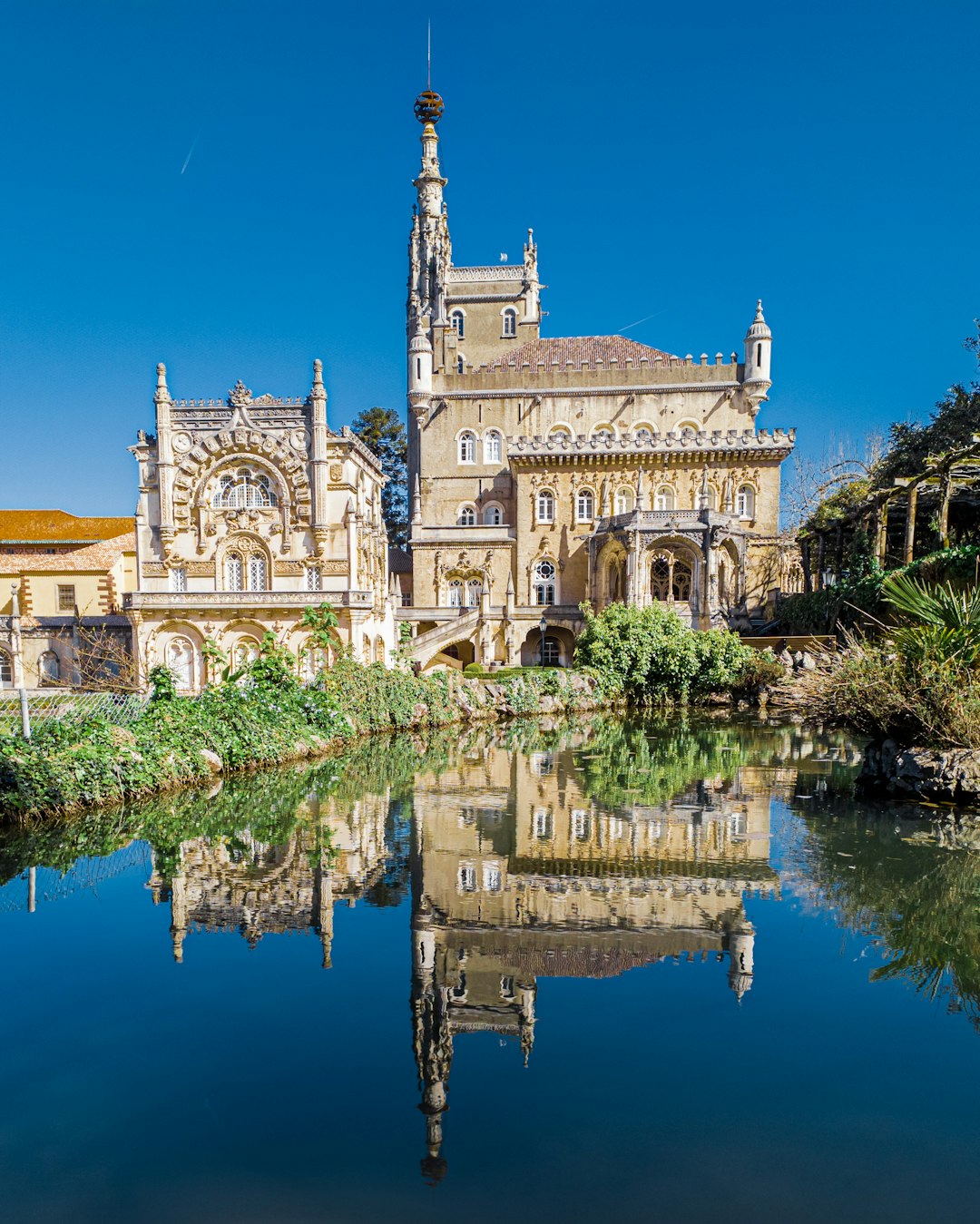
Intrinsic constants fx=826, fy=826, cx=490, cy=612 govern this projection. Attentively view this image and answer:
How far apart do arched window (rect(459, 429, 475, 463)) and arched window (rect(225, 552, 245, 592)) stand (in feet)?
41.1

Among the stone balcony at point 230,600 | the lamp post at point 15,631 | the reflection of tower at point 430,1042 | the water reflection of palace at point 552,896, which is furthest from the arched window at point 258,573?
the reflection of tower at point 430,1042

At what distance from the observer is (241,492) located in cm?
2784

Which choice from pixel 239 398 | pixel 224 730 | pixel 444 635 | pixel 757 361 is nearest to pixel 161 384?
pixel 239 398

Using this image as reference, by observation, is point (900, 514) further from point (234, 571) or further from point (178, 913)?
point (178, 913)

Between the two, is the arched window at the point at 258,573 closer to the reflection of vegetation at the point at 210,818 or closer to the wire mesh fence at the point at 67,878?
the reflection of vegetation at the point at 210,818

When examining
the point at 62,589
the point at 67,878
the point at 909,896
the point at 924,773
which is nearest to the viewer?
the point at 909,896

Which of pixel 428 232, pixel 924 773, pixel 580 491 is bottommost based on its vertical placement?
pixel 924 773

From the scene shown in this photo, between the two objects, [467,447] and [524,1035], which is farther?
[467,447]

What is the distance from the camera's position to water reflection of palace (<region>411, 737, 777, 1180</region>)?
5.48 m

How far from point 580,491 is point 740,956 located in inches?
1163

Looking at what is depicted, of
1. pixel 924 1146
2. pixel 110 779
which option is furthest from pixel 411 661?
pixel 924 1146

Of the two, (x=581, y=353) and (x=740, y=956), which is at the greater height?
(x=581, y=353)

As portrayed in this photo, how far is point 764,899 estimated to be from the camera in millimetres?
7332

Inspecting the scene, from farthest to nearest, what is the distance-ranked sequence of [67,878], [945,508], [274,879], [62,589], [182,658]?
[62,589]
[182,658]
[945,508]
[67,878]
[274,879]
